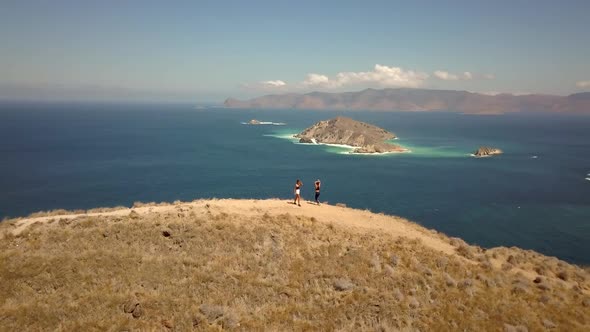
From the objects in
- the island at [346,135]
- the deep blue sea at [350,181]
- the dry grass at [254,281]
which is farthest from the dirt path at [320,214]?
the island at [346,135]

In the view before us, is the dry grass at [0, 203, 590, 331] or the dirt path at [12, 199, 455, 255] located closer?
the dry grass at [0, 203, 590, 331]

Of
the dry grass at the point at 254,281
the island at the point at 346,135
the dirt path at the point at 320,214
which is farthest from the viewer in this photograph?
the island at the point at 346,135

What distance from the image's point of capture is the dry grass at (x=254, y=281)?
15258mm

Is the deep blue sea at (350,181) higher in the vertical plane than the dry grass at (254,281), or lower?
lower

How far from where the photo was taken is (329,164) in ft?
375

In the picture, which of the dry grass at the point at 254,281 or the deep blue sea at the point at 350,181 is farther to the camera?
the deep blue sea at the point at 350,181

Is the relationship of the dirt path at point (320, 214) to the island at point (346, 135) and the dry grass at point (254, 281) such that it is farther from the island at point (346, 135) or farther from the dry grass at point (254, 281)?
the island at point (346, 135)

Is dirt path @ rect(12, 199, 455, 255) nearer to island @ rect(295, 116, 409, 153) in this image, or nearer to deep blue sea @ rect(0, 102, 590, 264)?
deep blue sea @ rect(0, 102, 590, 264)

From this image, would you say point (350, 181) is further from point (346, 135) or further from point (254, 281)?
point (346, 135)

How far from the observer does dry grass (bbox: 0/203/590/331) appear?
15258mm

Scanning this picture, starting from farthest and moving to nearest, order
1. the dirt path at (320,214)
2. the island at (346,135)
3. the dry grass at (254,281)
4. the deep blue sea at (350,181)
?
the island at (346,135) → the deep blue sea at (350,181) → the dirt path at (320,214) → the dry grass at (254,281)

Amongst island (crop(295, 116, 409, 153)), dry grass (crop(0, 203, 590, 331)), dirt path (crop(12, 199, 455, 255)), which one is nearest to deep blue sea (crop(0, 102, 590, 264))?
island (crop(295, 116, 409, 153))

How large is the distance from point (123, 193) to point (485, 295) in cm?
7110

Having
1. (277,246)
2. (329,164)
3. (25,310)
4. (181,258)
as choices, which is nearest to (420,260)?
(277,246)
